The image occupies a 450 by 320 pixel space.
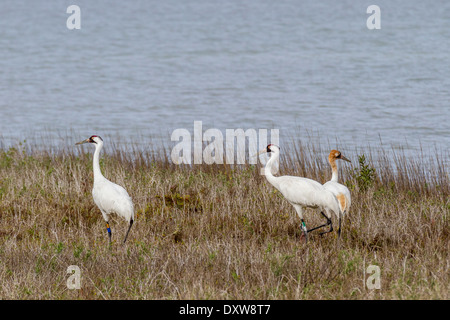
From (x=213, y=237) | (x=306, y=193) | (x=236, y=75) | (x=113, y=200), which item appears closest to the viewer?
(x=306, y=193)

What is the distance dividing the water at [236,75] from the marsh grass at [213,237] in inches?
164

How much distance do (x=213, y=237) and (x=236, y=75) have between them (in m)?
22.8

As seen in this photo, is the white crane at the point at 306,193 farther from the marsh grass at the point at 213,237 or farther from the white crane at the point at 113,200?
the white crane at the point at 113,200

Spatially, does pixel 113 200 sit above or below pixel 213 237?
above

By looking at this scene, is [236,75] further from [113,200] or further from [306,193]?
[306,193]

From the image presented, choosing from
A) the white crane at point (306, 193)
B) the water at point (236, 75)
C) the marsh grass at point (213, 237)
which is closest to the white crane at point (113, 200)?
the marsh grass at point (213, 237)

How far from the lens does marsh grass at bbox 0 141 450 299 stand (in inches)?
232

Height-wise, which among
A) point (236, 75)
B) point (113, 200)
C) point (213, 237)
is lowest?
point (213, 237)

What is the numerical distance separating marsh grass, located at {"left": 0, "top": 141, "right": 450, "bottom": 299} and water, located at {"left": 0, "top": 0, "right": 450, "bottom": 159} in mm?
4163

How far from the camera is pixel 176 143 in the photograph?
595 inches

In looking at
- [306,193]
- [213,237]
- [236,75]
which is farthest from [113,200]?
[236,75]

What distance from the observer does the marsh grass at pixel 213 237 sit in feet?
19.3

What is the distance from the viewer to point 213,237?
771 centimetres
